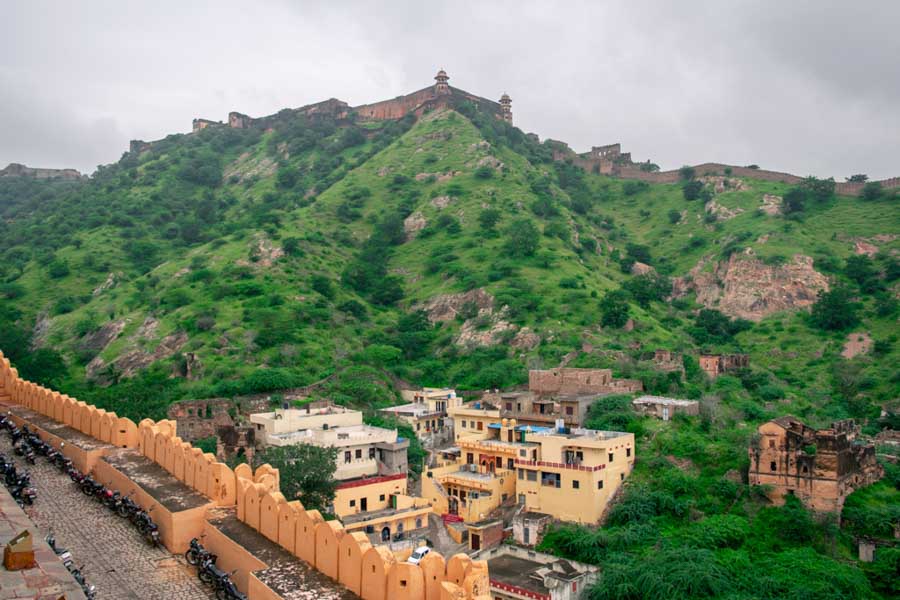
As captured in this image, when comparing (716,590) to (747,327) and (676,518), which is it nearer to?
(676,518)

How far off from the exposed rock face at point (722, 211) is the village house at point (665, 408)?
167 feet

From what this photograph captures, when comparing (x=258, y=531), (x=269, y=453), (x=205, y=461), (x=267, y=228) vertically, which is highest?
(x=267, y=228)

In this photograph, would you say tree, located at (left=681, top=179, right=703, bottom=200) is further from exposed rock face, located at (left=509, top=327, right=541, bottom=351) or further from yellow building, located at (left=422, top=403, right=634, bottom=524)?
yellow building, located at (left=422, top=403, right=634, bottom=524)

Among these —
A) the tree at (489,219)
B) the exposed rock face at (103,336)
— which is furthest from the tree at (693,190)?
the exposed rock face at (103,336)

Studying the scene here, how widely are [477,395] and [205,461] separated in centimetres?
3551

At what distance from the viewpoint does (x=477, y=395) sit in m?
47.6

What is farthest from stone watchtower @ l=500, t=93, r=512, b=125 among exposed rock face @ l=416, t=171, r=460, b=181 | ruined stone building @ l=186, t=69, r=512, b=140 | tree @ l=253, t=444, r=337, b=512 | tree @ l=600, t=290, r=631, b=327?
tree @ l=253, t=444, r=337, b=512

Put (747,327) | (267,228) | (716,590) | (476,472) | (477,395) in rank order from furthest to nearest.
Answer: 1. (267,228)
2. (747,327)
3. (477,395)
4. (476,472)
5. (716,590)

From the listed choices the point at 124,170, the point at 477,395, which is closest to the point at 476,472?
the point at 477,395

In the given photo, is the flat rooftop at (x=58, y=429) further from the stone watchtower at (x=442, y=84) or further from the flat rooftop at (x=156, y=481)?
the stone watchtower at (x=442, y=84)

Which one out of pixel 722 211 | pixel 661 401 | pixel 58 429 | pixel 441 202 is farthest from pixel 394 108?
pixel 58 429

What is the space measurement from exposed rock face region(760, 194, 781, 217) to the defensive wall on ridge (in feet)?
256

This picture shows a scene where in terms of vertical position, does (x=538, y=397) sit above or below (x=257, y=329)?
below

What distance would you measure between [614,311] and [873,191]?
4260 cm
